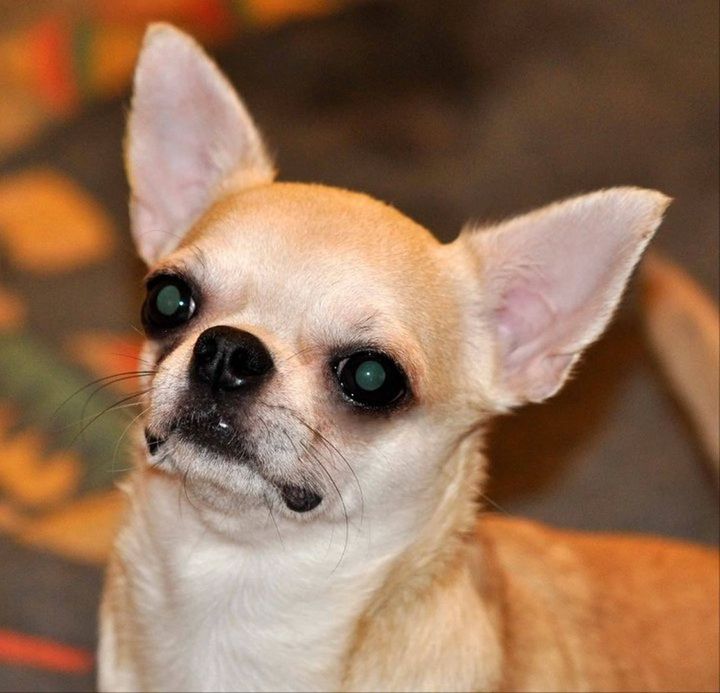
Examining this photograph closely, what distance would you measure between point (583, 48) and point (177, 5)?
6.05 feet

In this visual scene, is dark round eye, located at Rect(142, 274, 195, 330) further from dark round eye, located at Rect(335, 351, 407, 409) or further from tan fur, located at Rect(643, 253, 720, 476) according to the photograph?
tan fur, located at Rect(643, 253, 720, 476)

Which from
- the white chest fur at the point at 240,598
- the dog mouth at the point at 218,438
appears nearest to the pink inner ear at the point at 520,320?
the white chest fur at the point at 240,598

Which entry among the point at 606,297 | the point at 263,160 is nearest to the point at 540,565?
the point at 606,297

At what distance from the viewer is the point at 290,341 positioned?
238 centimetres

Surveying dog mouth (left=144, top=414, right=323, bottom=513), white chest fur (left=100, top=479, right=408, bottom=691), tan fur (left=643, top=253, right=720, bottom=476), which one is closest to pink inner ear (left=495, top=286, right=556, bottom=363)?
white chest fur (left=100, top=479, right=408, bottom=691)

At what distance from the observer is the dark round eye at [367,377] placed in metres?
2.38

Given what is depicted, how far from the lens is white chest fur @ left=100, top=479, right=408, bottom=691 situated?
2.57 meters

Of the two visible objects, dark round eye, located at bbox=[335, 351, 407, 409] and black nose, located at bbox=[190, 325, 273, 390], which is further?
dark round eye, located at bbox=[335, 351, 407, 409]

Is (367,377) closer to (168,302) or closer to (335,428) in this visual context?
(335,428)

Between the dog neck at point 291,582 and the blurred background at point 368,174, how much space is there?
2.07 ft

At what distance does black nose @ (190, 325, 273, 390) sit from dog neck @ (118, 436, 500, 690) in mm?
385

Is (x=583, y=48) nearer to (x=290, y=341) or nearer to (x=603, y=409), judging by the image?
(x=603, y=409)

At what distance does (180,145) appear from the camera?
2.90m

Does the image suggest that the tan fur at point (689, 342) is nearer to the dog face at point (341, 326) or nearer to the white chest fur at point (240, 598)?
the dog face at point (341, 326)
